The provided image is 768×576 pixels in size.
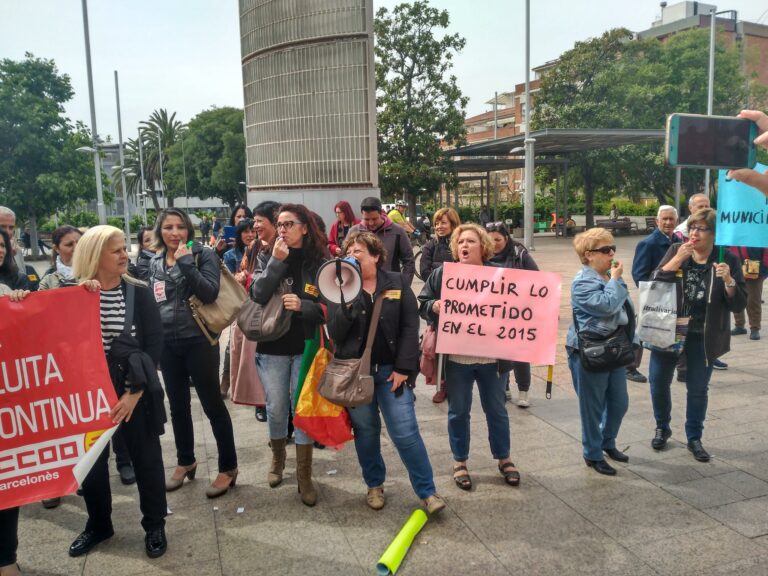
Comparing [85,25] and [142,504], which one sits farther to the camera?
[85,25]

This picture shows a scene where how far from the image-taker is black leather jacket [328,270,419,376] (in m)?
3.73

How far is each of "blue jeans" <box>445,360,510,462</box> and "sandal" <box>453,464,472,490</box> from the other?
6 centimetres

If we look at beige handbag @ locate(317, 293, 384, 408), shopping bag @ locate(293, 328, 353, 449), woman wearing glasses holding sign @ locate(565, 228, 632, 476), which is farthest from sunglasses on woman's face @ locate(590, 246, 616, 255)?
shopping bag @ locate(293, 328, 353, 449)

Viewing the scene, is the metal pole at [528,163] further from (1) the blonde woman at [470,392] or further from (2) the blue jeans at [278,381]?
(2) the blue jeans at [278,381]

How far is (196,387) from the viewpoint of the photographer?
4.18 metres

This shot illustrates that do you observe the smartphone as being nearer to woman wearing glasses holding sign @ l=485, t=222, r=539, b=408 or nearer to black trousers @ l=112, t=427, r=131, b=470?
woman wearing glasses holding sign @ l=485, t=222, r=539, b=408

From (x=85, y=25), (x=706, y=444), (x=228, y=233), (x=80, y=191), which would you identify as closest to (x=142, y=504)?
(x=228, y=233)

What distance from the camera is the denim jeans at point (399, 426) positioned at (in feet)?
12.4

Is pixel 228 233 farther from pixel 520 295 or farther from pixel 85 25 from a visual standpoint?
pixel 85 25

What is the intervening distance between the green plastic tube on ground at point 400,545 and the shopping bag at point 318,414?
0.66 metres

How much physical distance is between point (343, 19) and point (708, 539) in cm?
896

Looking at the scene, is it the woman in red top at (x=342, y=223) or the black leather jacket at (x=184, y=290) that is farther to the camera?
the woman in red top at (x=342, y=223)

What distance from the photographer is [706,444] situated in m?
4.81

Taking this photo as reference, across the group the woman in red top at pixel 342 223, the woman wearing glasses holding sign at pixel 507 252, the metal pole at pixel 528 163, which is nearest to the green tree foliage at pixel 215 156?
the metal pole at pixel 528 163
